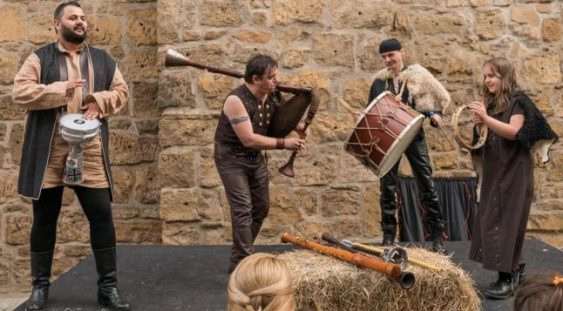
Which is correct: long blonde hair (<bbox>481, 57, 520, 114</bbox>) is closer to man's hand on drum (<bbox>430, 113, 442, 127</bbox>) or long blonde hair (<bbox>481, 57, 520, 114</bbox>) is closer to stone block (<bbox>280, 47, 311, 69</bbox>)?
man's hand on drum (<bbox>430, 113, 442, 127</bbox>)

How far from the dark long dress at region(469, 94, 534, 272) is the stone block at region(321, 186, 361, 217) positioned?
181 centimetres

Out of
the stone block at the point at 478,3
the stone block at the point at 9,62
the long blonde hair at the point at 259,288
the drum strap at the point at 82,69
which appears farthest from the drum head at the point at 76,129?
the stone block at the point at 478,3

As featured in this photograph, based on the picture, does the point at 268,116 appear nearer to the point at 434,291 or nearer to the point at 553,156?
the point at 434,291

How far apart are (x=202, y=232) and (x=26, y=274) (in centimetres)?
186

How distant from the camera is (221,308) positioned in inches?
142

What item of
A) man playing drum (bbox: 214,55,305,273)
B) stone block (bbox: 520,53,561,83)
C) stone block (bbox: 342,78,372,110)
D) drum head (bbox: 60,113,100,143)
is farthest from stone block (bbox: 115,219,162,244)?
stone block (bbox: 520,53,561,83)

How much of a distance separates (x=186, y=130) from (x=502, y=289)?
110 inches

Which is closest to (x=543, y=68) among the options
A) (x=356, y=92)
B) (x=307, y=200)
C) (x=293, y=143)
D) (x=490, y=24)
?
(x=490, y=24)

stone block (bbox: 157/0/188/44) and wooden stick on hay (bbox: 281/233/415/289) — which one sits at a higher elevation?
stone block (bbox: 157/0/188/44)

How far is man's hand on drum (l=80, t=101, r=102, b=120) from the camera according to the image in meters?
3.46

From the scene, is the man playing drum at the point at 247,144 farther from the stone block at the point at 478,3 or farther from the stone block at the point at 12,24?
the stone block at the point at 12,24

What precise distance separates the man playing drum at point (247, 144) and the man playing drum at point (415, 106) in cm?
77

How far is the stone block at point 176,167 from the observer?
550cm

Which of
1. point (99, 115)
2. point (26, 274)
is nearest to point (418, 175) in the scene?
point (99, 115)
